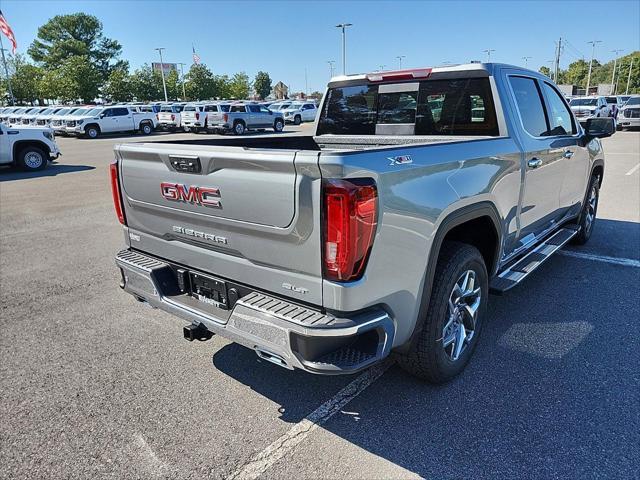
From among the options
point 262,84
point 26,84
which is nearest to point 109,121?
point 26,84

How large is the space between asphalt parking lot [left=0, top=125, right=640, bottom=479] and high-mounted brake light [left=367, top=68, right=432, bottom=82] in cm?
214

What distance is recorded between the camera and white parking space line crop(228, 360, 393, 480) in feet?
8.00

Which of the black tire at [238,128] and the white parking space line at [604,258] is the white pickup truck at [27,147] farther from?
the black tire at [238,128]

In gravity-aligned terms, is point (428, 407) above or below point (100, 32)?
below

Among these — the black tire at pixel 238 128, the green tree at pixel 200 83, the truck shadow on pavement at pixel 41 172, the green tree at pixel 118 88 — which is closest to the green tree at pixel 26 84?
the green tree at pixel 118 88

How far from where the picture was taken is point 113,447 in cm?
262

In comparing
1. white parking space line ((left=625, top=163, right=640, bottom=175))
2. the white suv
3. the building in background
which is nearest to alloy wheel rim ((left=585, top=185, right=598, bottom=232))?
white parking space line ((left=625, top=163, right=640, bottom=175))

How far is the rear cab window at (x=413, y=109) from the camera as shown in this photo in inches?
147

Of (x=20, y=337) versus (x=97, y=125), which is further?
(x=97, y=125)

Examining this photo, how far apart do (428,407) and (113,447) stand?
1819 mm

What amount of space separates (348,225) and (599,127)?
4.15m

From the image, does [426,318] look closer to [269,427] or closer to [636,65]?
[269,427]

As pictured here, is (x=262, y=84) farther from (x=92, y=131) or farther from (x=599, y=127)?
(x=599, y=127)

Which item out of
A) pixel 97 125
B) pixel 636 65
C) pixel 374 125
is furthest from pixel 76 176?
pixel 636 65
